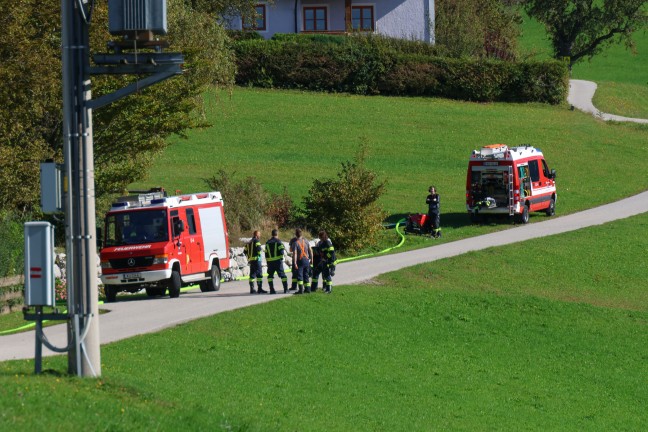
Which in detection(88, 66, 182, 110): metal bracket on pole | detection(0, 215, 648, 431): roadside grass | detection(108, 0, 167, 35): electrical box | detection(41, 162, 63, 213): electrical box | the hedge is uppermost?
the hedge

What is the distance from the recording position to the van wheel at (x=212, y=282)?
29.1m

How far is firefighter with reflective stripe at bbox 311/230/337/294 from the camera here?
2572cm

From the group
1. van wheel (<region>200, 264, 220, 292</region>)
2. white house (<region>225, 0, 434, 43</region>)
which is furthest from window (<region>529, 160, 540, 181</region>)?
white house (<region>225, 0, 434, 43</region>)

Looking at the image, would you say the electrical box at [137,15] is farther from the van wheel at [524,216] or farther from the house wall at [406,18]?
the house wall at [406,18]

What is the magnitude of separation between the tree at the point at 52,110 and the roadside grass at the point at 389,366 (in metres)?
7.02

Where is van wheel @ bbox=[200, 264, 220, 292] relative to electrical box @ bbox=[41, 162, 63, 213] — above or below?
below

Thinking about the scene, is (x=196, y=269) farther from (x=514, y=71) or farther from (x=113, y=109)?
(x=514, y=71)

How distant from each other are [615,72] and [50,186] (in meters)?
92.7

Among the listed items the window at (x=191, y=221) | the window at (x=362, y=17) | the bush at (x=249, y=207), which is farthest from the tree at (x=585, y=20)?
the window at (x=191, y=221)

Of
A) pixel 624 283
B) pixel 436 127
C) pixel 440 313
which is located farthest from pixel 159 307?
pixel 436 127

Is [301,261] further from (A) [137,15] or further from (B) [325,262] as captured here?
(A) [137,15]

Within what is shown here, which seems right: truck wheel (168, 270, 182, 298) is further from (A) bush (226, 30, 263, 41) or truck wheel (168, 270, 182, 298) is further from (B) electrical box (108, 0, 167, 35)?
(A) bush (226, 30, 263, 41)

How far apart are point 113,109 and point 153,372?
13042 mm

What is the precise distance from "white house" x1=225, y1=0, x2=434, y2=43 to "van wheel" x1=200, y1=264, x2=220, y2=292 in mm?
49229
